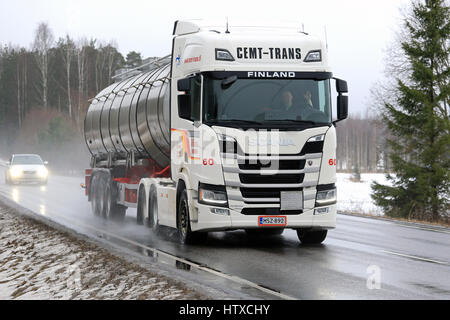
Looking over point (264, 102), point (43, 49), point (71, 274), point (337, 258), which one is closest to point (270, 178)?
point (264, 102)

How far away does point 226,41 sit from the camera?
12.6 metres

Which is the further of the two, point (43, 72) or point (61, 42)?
point (61, 42)

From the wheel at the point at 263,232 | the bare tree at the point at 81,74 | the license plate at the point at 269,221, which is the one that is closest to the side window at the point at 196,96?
the license plate at the point at 269,221

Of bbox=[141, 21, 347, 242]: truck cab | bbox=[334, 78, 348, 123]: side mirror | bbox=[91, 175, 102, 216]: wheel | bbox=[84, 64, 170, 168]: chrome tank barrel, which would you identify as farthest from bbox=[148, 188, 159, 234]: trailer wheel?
bbox=[91, 175, 102, 216]: wheel

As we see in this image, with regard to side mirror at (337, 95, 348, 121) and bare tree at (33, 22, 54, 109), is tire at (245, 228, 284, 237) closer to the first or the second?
side mirror at (337, 95, 348, 121)

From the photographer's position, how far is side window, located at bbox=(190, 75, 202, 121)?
40.7 feet

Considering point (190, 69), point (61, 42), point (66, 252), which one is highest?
point (61, 42)

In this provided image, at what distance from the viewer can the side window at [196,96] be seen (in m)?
12.4

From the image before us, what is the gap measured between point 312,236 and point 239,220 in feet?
6.70

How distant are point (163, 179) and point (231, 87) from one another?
3486mm

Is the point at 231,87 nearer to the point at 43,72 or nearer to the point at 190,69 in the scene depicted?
the point at 190,69

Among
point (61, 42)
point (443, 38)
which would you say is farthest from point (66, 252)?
point (61, 42)

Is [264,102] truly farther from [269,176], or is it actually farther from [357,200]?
[357,200]

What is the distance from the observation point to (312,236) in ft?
44.6
